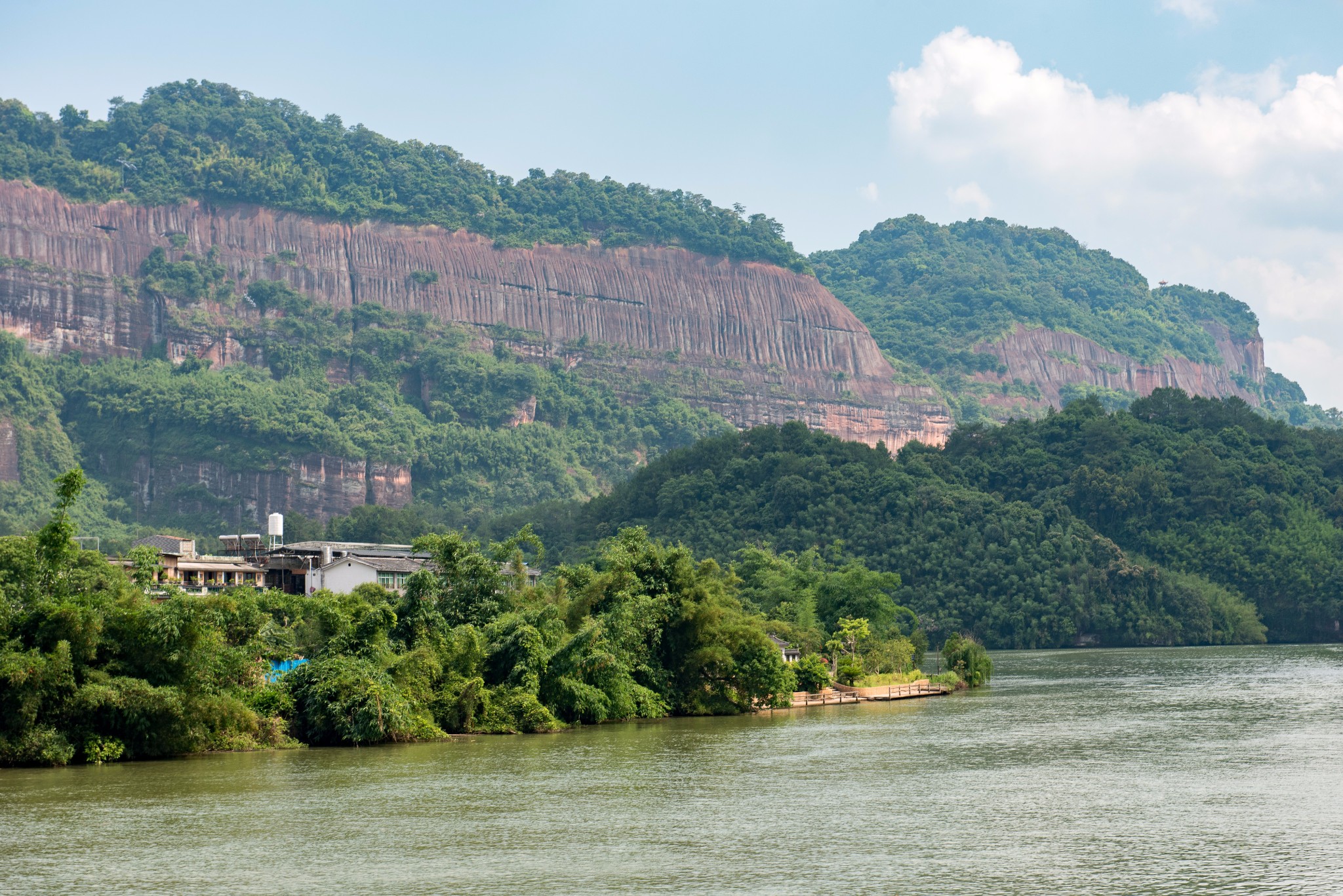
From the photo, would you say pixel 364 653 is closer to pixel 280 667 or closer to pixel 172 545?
pixel 280 667

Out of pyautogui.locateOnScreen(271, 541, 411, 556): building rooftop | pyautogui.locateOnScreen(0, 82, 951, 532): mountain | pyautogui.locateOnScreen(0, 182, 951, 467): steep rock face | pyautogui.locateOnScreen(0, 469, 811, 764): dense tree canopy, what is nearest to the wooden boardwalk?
pyautogui.locateOnScreen(0, 469, 811, 764): dense tree canopy

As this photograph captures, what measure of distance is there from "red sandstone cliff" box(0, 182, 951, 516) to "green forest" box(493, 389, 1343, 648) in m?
38.9

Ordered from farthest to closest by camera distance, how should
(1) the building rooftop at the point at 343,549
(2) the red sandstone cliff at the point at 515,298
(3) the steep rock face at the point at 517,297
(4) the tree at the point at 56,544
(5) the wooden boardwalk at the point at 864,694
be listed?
(3) the steep rock face at the point at 517,297 → (2) the red sandstone cliff at the point at 515,298 → (1) the building rooftop at the point at 343,549 → (5) the wooden boardwalk at the point at 864,694 → (4) the tree at the point at 56,544

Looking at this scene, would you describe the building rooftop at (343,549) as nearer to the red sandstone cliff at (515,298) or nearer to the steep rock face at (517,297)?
the red sandstone cliff at (515,298)

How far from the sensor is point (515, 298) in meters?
158

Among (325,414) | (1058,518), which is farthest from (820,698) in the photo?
(325,414)

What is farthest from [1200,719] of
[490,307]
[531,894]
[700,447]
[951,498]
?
[490,307]

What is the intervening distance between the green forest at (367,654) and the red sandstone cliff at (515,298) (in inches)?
3324

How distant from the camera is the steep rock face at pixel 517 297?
133250mm

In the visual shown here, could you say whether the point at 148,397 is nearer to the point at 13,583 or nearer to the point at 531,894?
the point at 13,583

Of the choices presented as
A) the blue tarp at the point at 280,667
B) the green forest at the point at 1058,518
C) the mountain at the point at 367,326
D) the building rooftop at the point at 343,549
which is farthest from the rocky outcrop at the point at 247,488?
the blue tarp at the point at 280,667

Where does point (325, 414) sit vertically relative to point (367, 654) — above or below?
above

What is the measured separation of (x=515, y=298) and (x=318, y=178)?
78.2 ft

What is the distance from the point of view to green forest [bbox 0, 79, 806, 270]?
143 meters
